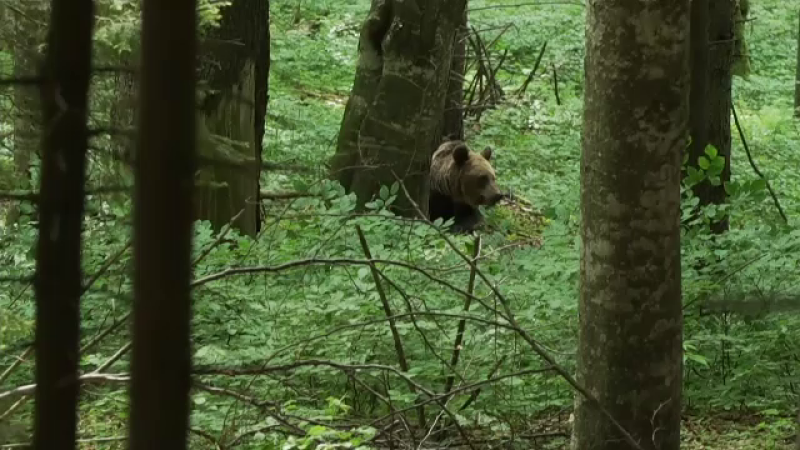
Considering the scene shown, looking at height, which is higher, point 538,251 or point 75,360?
point 75,360

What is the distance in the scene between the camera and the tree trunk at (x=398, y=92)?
38.2 feet

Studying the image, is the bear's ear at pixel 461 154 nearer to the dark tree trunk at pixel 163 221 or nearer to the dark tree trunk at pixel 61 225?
the dark tree trunk at pixel 61 225

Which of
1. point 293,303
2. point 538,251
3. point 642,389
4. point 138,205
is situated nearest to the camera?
point 138,205

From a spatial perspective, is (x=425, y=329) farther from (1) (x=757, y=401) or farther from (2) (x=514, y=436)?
(1) (x=757, y=401)

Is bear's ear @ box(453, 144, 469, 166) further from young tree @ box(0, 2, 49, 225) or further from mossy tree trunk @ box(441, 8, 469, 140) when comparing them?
young tree @ box(0, 2, 49, 225)

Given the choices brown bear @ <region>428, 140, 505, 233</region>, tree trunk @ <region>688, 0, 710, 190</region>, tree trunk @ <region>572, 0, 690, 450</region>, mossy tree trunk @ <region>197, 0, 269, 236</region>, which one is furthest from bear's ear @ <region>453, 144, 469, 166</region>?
tree trunk @ <region>572, 0, 690, 450</region>

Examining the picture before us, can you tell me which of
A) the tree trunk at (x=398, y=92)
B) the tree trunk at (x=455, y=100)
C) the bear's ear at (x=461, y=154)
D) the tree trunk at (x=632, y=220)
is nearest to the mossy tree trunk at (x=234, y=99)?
the tree trunk at (x=398, y=92)

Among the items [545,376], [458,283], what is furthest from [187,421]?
[458,283]

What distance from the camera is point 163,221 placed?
170 centimetres

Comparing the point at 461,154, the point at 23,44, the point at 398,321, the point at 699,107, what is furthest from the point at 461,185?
the point at 23,44

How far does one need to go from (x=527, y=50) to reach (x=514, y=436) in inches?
654

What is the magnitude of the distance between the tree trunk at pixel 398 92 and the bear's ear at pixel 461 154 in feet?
4.22

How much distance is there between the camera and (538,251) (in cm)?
851

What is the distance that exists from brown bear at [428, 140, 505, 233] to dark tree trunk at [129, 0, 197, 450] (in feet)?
39.3
